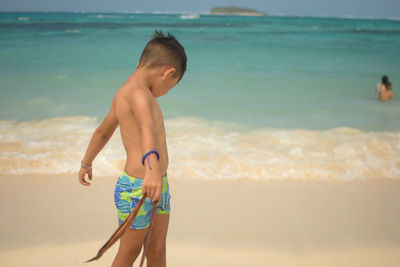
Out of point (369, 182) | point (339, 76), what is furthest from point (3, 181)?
point (339, 76)

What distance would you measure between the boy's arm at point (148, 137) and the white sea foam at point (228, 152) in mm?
2282

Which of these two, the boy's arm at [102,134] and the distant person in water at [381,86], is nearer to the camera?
the boy's arm at [102,134]

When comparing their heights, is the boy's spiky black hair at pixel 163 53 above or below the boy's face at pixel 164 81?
above

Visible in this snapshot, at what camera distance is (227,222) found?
2.75 metres

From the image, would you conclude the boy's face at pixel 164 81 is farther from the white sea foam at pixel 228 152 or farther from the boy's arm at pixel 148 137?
the white sea foam at pixel 228 152

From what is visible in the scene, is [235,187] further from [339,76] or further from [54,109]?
[339,76]

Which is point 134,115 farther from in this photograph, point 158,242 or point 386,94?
point 386,94

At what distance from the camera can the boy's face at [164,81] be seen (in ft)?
4.77

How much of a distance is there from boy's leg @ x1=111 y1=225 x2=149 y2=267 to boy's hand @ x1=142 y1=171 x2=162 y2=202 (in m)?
0.35

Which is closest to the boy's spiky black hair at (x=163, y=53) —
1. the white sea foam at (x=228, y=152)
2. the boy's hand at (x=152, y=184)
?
the boy's hand at (x=152, y=184)

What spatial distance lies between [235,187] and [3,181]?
218cm

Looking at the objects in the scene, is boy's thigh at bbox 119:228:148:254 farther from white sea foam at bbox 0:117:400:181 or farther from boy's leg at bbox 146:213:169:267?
white sea foam at bbox 0:117:400:181

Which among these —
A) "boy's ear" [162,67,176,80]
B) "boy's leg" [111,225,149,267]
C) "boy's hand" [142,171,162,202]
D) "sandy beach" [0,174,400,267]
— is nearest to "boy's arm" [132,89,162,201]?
"boy's hand" [142,171,162,202]

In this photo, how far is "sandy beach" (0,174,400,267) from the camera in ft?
7.71
